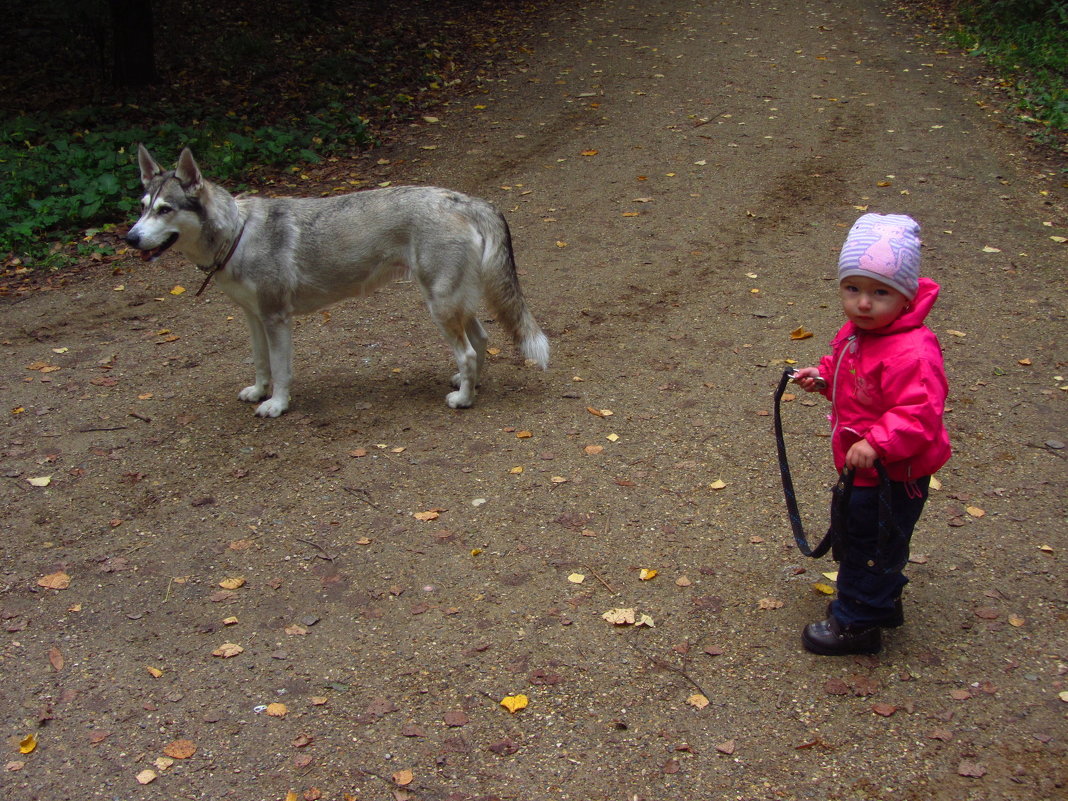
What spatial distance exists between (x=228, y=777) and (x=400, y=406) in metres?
3.23

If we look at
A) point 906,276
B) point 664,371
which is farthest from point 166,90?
point 906,276

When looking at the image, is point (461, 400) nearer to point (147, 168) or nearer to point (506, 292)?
point (506, 292)

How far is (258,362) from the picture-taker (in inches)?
250

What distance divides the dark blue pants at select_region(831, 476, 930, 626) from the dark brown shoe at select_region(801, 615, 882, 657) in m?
0.04

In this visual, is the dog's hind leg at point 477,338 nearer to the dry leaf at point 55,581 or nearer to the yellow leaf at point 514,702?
the dry leaf at point 55,581

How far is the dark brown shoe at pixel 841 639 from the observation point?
12.8ft

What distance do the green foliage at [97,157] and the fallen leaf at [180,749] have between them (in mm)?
6967

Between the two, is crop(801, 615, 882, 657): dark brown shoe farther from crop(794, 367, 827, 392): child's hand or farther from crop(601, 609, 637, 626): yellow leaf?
crop(794, 367, 827, 392): child's hand

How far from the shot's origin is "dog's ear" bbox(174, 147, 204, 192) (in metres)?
5.61

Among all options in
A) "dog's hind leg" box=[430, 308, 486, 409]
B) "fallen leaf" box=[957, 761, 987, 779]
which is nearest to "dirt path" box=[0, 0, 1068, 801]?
"fallen leaf" box=[957, 761, 987, 779]

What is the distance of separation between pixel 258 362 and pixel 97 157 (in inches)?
231

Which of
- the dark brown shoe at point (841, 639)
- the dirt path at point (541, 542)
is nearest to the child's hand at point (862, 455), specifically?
the dark brown shoe at point (841, 639)

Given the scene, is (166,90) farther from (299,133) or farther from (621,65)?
(621,65)

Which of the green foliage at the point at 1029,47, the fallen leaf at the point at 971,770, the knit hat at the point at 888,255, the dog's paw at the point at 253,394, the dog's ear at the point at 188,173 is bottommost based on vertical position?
the dog's paw at the point at 253,394
